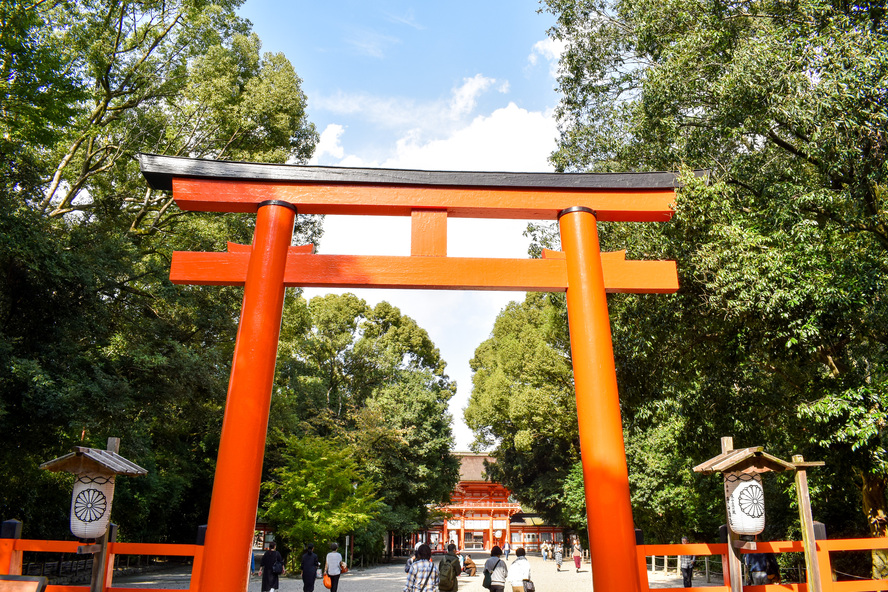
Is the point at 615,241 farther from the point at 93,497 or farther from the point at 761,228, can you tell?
the point at 93,497

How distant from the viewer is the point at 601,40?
39.0 ft

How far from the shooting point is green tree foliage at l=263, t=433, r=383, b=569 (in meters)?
16.3

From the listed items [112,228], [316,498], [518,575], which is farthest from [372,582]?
[112,228]

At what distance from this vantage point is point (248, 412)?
5.10m

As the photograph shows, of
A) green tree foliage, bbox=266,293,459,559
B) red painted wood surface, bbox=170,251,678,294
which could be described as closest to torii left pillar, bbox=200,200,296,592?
red painted wood surface, bbox=170,251,678,294

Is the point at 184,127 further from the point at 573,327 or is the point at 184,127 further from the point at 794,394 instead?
the point at 794,394

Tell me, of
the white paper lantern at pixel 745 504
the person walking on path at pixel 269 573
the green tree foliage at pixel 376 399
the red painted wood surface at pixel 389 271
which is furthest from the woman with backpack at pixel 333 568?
the green tree foliage at pixel 376 399

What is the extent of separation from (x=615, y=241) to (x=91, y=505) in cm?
910

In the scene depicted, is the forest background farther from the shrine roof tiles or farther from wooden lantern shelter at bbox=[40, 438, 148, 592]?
wooden lantern shelter at bbox=[40, 438, 148, 592]

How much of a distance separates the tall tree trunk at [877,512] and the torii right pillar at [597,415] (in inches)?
235

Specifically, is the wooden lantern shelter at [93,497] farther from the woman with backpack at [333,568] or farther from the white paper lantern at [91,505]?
the woman with backpack at [333,568]

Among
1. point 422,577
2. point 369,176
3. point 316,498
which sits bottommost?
point 422,577

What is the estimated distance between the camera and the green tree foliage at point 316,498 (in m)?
16.3

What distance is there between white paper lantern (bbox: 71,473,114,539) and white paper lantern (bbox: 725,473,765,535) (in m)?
5.43
